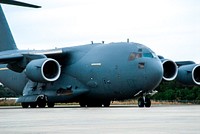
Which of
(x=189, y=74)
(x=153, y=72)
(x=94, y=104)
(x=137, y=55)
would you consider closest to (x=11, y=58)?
(x=94, y=104)

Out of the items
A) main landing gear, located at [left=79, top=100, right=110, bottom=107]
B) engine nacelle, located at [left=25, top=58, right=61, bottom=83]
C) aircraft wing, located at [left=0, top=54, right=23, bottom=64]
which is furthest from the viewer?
main landing gear, located at [left=79, top=100, right=110, bottom=107]

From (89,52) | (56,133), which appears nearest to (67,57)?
(89,52)

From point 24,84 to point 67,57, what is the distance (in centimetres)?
450

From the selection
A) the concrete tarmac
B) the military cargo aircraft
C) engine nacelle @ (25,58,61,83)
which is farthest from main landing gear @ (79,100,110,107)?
the concrete tarmac

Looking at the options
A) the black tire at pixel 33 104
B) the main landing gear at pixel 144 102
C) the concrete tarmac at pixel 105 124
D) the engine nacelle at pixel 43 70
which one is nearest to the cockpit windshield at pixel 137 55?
the main landing gear at pixel 144 102

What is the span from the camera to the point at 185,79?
4206cm

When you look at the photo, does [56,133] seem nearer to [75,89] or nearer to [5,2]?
[5,2]

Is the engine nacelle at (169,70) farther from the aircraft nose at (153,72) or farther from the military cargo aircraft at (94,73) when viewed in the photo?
the aircraft nose at (153,72)

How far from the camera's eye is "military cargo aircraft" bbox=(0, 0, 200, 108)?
122 ft

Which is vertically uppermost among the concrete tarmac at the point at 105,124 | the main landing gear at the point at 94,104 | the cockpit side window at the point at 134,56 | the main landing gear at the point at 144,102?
the cockpit side window at the point at 134,56

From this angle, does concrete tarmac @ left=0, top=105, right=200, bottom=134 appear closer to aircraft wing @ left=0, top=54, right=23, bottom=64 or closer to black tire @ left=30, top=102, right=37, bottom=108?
aircraft wing @ left=0, top=54, right=23, bottom=64

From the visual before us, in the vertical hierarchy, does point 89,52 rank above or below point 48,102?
above

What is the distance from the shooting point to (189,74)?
41.8 metres

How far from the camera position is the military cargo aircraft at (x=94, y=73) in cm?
3728
